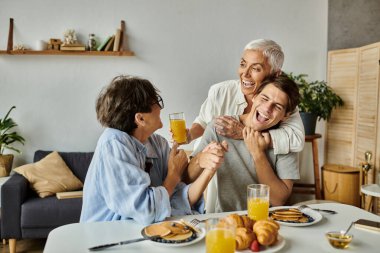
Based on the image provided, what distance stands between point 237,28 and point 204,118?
7.32ft

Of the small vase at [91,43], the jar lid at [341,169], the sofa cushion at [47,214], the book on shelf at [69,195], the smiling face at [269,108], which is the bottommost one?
the sofa cushion at [47,214]

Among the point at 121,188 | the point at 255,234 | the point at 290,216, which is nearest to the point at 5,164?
the point at 121,188

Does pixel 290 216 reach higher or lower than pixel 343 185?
higher

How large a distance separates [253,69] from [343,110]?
2579mm

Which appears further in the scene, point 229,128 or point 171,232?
point 229,128

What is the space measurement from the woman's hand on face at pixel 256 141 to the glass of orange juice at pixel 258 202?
299 millimetres

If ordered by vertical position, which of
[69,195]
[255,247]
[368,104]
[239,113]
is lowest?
[69,195]

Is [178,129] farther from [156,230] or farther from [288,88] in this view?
[156,230]

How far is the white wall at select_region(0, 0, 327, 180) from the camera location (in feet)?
14.6

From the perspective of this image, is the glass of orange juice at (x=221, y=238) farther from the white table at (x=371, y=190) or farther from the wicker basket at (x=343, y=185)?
the wicker basket at (x=343, y=185)

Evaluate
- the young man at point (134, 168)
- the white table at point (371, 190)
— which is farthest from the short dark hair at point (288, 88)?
the white table at point (371, 190)

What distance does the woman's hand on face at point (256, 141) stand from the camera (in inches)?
75.4

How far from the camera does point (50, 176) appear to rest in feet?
13.0

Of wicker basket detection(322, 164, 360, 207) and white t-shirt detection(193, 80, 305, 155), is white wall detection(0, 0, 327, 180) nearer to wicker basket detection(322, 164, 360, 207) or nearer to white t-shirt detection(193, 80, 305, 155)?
wicker basket detection(322, 164, 360, 207)
